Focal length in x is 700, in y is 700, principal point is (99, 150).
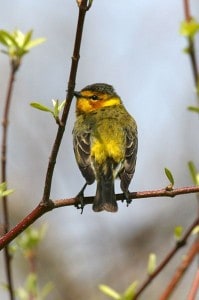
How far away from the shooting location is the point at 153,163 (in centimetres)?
1012

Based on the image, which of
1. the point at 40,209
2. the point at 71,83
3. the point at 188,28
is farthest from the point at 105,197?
the point at 188,28

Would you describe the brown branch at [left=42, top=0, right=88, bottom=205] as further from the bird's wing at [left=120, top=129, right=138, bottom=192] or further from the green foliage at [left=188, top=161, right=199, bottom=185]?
the bird's wing at [left=120, top=129, right=138, bottom=192]

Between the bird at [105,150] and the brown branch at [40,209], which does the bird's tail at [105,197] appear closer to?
the bird at [105,150]

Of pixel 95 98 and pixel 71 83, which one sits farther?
pixel 95 98

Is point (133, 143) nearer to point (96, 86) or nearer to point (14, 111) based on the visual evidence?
point (96, 86)

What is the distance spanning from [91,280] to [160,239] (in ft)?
3.66

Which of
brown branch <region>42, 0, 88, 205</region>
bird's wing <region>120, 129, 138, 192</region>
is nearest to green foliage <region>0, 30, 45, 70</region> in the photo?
brown branch <region>42, 0, 88, 205</region>

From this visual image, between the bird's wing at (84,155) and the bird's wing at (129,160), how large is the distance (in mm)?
234

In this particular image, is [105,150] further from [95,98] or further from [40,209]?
[40,209]

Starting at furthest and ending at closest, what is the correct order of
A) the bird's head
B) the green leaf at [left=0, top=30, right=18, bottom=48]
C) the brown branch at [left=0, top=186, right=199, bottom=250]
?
the bird's head, the green leaf at [left=0, top=30, right=18, bottom=48], the brown branch at [left=0, top=186, right=199, bottom=250]

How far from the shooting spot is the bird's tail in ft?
15.2

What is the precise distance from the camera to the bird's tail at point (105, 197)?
4.62 metres

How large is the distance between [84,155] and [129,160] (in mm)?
342

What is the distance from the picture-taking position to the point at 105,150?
5.32 metres
